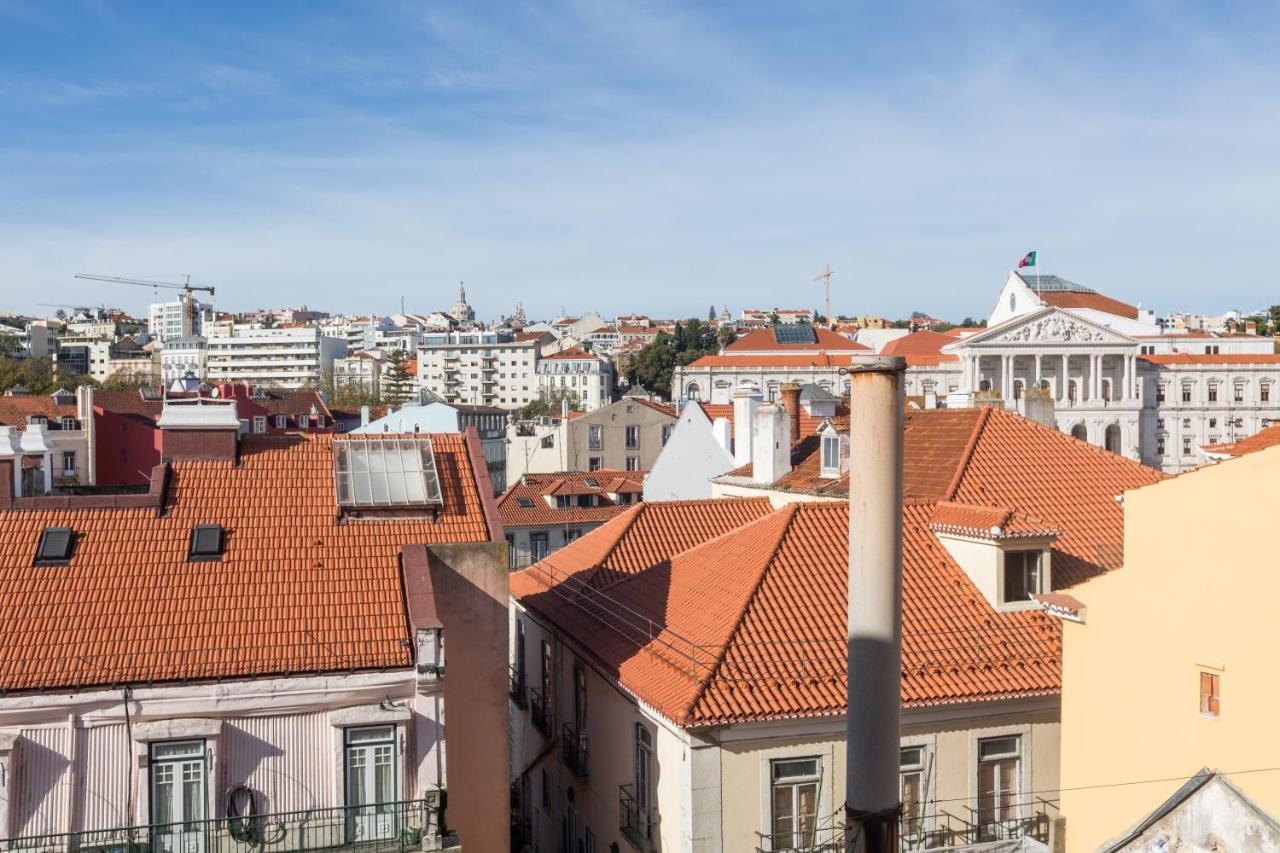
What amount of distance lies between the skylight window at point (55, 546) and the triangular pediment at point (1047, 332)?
90.0 meters

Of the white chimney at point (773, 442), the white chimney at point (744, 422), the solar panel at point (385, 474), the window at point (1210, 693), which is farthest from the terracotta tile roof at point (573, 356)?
the window at point (1210, 693)

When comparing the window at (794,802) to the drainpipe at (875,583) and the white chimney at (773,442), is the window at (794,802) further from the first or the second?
the white chimney at (773,442)

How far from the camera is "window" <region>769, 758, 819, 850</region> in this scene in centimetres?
1395

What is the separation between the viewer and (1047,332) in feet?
320

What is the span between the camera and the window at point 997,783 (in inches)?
583

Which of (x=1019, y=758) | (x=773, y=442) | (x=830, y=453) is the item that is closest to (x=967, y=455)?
(x=830, y=453)

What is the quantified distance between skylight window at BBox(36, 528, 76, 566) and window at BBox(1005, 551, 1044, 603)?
37.4 feet

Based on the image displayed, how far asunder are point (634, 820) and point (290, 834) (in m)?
4.52

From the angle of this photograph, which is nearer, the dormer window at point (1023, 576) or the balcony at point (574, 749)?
the dormer window at point (1023, 576)

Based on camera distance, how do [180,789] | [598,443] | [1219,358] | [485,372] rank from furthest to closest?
[485,372], [1219,358], [598,443], [180,789]

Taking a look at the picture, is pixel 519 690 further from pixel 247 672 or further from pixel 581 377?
pixel 581 377

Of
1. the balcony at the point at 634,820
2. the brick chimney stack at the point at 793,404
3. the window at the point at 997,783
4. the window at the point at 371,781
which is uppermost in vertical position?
the brick chimney stack at the point at 793,404

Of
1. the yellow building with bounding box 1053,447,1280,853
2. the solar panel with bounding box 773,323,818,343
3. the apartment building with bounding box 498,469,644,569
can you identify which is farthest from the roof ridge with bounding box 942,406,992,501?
the solar panel with bounding box 773,323,818,343

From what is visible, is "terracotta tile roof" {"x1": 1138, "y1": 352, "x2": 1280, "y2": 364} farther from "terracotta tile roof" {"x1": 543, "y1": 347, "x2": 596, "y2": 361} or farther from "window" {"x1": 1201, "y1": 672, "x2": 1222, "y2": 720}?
"window" {"x1": 1201, "y1": 672, "x2": 1222, "y2": 720}
